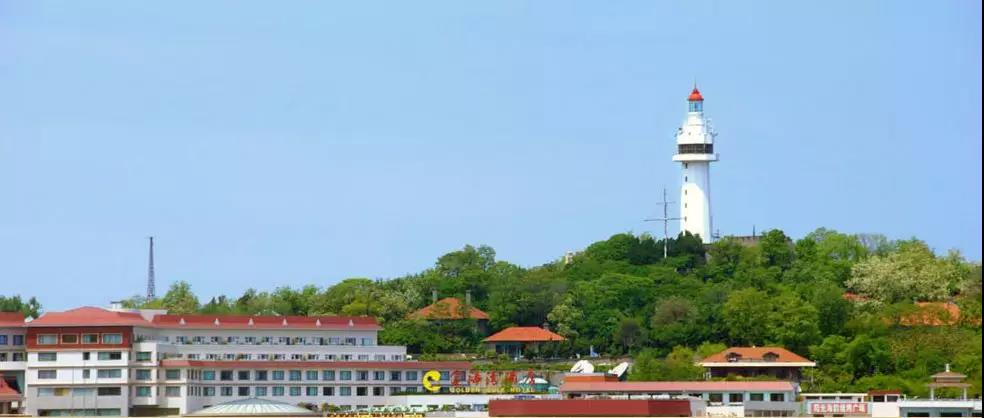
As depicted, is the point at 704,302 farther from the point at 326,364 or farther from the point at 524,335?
the point at 326,364

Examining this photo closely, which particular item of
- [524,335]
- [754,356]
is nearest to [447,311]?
[524,335]

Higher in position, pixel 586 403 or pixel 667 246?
pixel 667 246

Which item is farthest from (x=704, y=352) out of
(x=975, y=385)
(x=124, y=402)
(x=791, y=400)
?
(x=124, y=402)

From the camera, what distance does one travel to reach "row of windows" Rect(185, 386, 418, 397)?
93750 mm

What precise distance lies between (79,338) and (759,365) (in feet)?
83.8

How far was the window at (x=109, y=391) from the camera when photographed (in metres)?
90.2

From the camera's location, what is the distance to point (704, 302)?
356 feet

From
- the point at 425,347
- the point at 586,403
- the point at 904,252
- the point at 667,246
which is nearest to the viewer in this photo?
the point at 586,403

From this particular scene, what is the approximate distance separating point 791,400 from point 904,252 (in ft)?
86.8

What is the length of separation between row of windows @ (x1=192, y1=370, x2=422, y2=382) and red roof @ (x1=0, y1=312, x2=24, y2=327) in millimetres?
6958

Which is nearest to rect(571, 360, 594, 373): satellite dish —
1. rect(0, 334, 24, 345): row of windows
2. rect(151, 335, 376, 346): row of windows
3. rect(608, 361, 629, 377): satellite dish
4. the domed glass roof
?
rect(608, 361, 629, 377): satellite dish

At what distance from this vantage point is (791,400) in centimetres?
8900

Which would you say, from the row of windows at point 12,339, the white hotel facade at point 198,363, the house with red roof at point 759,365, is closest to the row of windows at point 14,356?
the white hotel facade at point 198,363

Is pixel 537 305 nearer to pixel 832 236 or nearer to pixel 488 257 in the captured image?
pixel 488 257
